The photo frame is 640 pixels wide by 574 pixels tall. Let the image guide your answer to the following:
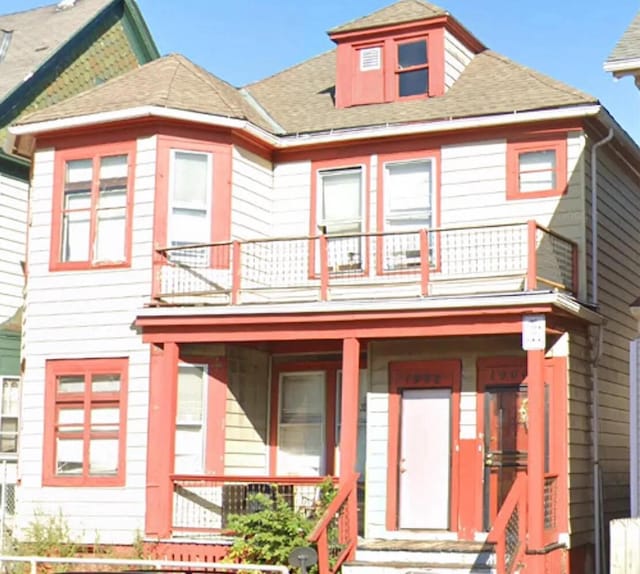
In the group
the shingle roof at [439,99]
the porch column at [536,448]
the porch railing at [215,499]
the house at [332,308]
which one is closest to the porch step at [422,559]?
the house at [332,308]

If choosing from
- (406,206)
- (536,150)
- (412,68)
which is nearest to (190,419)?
(406,206)

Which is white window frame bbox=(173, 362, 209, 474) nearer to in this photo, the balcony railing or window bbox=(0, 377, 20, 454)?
the balcony railing

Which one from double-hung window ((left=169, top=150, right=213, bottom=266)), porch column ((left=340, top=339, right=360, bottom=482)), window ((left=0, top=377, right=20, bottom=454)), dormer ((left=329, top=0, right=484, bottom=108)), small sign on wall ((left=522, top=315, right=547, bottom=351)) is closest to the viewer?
small sign on wall ((left=522, top=315, right=547, bottom=351))

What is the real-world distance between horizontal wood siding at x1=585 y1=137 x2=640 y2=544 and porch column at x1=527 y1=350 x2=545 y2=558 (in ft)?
9.21

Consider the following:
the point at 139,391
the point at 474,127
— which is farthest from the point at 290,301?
the point at 474,127

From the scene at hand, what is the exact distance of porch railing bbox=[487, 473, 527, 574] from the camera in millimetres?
15539

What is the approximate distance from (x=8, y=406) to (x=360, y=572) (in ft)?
29.0

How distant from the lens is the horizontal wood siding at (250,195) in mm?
19812

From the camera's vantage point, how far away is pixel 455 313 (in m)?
17.2

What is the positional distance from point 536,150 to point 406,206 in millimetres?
2248

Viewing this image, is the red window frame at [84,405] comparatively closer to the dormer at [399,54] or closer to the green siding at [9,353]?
the green siding at [9,353]

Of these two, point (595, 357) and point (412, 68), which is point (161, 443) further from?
point (412, 68)

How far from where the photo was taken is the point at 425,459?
61.8ft

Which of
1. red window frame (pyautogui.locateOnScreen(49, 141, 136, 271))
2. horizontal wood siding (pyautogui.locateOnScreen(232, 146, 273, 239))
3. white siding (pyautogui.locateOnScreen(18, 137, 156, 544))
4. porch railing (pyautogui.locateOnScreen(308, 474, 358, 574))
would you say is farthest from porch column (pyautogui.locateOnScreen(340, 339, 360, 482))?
red window frame (pyautogui.locateOnScreen(49, 141, 136, 271))
